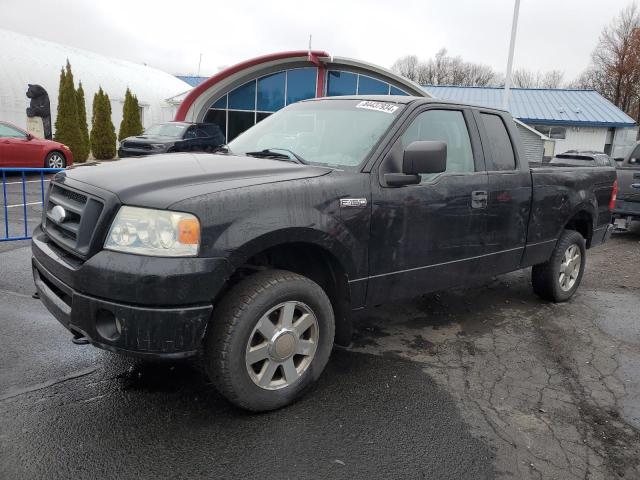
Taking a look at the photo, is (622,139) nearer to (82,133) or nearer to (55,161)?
(82,133)

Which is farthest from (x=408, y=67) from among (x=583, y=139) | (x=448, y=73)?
(x=583, y=139)

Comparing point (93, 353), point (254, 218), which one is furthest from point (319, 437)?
point (93, 353)

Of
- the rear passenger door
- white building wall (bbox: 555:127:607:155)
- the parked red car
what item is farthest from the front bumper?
white building wall (bbox: 555:127:607:155)

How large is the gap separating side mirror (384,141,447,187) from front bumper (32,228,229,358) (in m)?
1.40

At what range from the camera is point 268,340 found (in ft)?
9.91

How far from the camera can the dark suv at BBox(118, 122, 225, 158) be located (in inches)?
701

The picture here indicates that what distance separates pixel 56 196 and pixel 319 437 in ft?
7.27

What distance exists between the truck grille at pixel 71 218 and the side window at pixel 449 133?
220 centimetres

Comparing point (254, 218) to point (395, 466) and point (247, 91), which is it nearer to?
point (395, 466)

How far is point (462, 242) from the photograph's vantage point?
4.11 meters

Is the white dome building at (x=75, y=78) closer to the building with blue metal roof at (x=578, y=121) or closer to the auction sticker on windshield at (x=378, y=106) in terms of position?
the building with blue metal roof at (x=578, y=121)

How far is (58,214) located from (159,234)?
36.8 inches

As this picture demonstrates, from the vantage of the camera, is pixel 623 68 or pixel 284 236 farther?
pixel 623 68

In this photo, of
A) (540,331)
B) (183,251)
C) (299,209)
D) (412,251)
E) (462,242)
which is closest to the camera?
(183,251)
